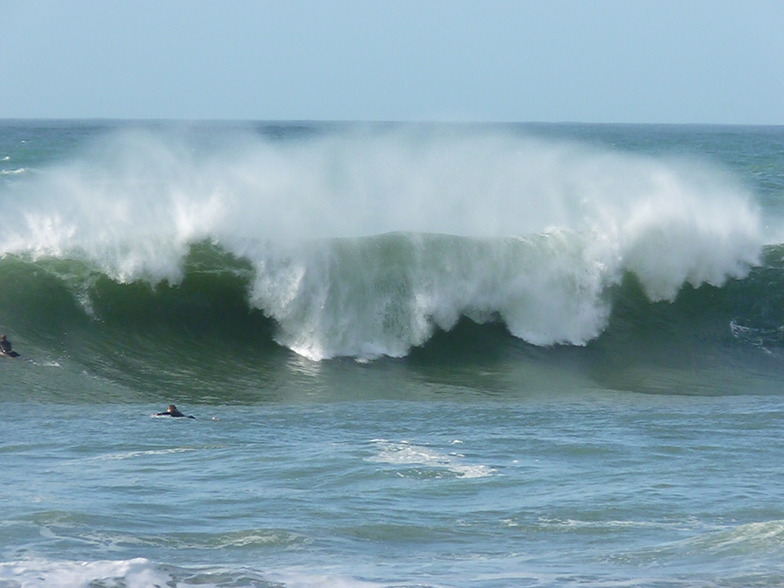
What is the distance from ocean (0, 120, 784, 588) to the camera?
933 centimetres

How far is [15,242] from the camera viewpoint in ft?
63.3

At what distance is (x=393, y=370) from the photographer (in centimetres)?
1711

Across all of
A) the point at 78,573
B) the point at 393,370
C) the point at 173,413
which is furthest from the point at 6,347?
the point at 78,573

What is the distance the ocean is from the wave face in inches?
2.4

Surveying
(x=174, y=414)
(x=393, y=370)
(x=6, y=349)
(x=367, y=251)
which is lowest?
(x=174, y=414)

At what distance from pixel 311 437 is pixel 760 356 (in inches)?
352

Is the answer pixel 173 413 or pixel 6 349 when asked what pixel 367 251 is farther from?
pixel 173 413

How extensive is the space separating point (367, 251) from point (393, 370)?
318 cm

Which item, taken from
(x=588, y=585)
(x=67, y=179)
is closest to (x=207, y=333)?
(x=67, y=179)

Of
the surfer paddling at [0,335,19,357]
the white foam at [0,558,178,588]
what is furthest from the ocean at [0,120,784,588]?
the surfer paddling at [0,335,19,357]

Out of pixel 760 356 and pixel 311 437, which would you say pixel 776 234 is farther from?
pixel 311 437

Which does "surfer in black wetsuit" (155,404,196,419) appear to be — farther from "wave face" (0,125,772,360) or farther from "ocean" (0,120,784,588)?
"wave face" (0,125,772,360)

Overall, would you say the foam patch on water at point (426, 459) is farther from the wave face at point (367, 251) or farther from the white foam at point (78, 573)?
the wave face at point (367, 251)

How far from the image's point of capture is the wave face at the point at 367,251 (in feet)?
59.6
